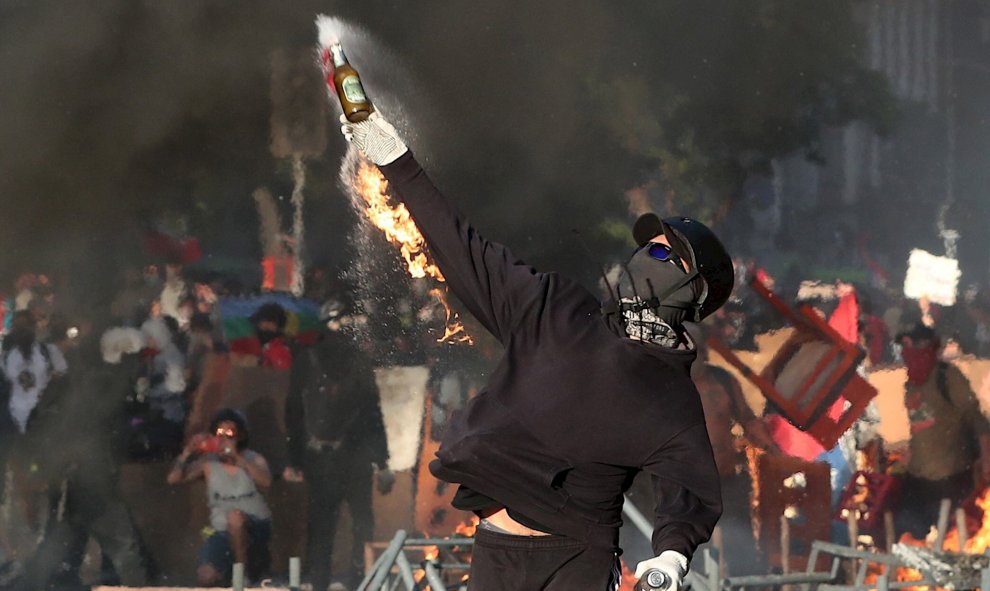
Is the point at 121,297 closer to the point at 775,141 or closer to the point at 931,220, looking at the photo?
the point at 775,141

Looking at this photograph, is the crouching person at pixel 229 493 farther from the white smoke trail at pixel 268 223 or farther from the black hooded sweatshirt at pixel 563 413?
the black hooded sweatshirt at pixel 563 413

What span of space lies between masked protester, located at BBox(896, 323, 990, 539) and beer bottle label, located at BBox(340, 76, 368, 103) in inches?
252

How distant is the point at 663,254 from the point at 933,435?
623 cm

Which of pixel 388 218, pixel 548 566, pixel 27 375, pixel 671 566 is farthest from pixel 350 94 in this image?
pixel 27 375

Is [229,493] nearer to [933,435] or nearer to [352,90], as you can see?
[933,435]

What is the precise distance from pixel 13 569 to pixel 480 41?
14.7 feet

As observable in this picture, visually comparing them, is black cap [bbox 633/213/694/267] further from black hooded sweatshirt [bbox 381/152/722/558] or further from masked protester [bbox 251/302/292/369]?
masked protester [bbox 251/302/292/369]

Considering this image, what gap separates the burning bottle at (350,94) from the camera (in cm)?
334

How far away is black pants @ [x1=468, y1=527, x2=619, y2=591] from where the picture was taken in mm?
3236

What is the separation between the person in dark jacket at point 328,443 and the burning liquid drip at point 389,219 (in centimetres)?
61

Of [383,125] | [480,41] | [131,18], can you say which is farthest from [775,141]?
[383,125]

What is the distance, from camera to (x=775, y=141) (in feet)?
29.0

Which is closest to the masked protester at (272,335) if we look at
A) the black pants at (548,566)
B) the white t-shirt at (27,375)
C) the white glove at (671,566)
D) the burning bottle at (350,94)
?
the white t-shirt at (27,375)

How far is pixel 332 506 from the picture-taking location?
8.30 m
